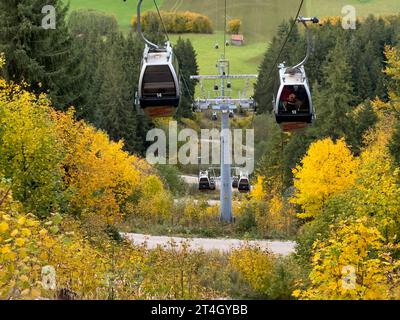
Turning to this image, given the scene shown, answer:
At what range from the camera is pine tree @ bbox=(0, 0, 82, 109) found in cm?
3672

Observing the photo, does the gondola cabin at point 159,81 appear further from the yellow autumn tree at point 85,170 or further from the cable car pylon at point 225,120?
the cable car pylon at point 225,120

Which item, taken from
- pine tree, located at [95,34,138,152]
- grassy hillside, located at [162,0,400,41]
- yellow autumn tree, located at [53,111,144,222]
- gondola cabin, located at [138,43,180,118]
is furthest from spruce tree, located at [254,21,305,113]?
gondola cabin, located at [138,43,180,118]

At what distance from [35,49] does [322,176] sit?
17.8m

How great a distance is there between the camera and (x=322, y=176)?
37062 mm

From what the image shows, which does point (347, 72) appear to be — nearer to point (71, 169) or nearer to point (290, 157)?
point (290, 157)

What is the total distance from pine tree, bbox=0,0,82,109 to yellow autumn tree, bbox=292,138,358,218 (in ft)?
48.4

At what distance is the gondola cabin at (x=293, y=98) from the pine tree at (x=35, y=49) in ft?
64.7

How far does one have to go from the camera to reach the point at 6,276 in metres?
7.34

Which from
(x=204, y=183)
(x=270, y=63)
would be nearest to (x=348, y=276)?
(x=204, y=183)

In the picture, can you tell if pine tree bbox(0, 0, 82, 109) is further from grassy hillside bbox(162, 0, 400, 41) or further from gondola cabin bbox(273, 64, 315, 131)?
grassy hillside bbox(162, 0, 400, 41)

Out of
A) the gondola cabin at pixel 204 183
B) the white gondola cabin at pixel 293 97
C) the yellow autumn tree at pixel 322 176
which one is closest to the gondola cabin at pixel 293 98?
the white gondola cabin at pixel 293 97

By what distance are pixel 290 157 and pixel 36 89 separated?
24074 mm

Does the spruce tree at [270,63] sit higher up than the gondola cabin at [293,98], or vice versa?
the gondola cabin at [293,98]

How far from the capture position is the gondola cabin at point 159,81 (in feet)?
56.5
